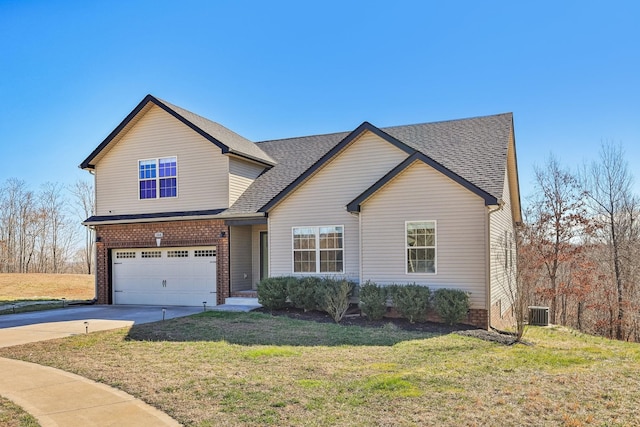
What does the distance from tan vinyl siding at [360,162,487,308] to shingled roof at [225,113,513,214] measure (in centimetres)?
64

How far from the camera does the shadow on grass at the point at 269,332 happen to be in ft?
34.6

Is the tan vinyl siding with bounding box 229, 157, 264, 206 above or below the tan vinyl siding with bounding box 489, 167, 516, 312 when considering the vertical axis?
above

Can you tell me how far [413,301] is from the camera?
1307cm

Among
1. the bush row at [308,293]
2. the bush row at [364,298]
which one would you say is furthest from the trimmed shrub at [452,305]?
the bush row at [308,293]

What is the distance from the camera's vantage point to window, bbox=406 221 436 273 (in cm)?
1374

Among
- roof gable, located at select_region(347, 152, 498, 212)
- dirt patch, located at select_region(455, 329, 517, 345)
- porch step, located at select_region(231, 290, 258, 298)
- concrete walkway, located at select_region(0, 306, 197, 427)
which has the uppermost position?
roof gable, located at select_region(347, 152, 498, 212)

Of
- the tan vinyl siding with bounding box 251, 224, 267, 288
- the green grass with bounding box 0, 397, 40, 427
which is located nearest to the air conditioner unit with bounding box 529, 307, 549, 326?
the tan vinyl siding with bounding box 251, 224, 267, 288

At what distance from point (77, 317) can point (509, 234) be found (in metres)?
15.1

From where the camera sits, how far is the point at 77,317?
1488 centimetres

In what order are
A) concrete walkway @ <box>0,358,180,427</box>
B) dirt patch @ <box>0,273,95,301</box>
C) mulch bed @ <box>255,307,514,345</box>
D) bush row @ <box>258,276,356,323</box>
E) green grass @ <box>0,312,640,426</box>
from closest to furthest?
concrete walkway @ <box>0,358,180,427</box>
green grass @ <box>0,312,640,426</box>
mulch bed @ <box>255,307,514,345</box>
bush row @ <box>258,276,356,323</box>
dirt patch @ <box>0,273,95,301</box>

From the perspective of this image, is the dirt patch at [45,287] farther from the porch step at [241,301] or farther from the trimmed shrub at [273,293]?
the trimmed shrub at [273,293]

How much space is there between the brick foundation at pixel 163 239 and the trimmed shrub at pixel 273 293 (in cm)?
255

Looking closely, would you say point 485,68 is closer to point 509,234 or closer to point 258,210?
point 509,234

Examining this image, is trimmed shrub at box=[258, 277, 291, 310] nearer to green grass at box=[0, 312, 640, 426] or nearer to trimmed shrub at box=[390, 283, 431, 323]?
green grass at box=[0, 312, 640, 426]
